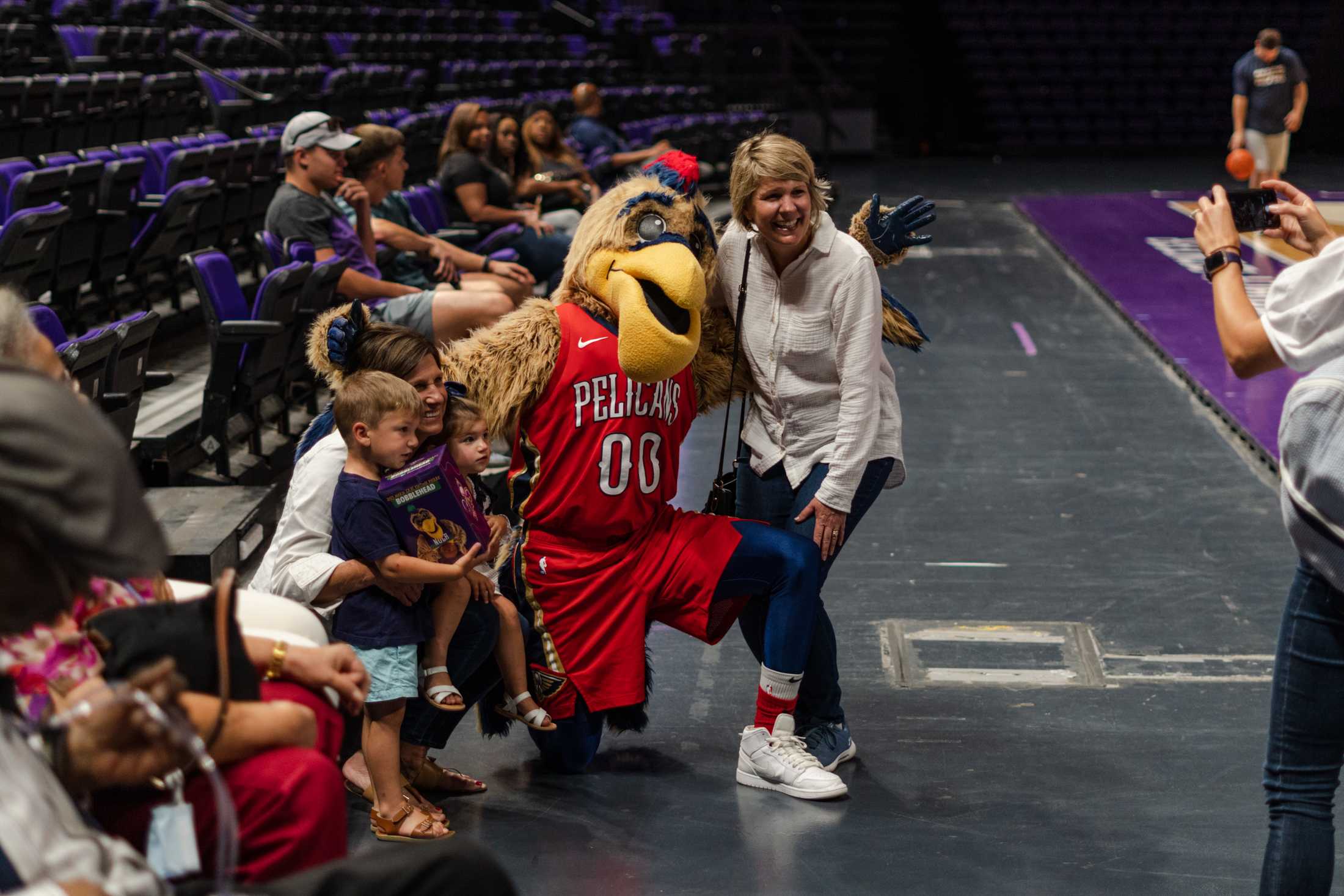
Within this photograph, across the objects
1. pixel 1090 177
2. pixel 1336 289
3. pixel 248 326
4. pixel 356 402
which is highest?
pixel 1336 289

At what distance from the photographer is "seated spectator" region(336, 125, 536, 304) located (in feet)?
18.7

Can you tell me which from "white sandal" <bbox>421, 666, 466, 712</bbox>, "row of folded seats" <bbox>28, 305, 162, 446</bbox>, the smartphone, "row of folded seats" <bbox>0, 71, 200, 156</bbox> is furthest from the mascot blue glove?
"row of folded seats" <bbox>0, 71, 200, 156</bbox>

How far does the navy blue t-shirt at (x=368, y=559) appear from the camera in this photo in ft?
9.24

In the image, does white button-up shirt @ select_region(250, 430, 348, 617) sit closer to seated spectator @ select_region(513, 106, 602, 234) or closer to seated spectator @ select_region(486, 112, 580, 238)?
seated spectator @ select_region(486, 112, 580, 238)

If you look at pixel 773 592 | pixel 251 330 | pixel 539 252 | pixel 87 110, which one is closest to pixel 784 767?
pixel 773 592

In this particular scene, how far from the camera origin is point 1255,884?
274 cm

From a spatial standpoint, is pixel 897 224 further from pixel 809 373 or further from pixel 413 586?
pixel 413 586

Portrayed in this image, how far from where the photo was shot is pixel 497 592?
3.23m

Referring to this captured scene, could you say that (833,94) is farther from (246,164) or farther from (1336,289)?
(1336,289)

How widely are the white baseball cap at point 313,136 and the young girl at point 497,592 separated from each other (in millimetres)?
2537

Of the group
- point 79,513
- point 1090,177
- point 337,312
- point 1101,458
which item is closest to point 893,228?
point 337,312

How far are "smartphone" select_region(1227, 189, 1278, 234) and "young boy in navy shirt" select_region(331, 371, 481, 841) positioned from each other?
1518 mm

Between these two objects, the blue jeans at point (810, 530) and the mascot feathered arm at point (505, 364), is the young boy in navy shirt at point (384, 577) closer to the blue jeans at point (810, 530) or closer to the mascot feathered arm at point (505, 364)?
the mascot feathered arm at point (505, 364)

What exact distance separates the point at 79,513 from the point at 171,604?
1.29ft
